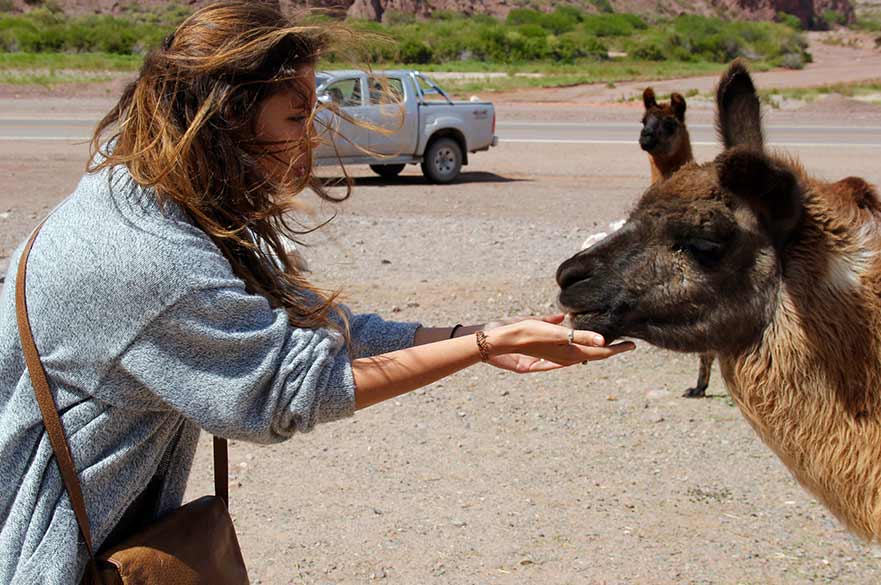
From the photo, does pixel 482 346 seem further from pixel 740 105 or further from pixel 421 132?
pixel 421 132

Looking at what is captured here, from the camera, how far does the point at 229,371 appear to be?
240 centimetres

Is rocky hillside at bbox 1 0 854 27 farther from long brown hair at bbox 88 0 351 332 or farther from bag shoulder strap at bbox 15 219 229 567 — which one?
bag shoulder strap at bbox 15 219 229 567

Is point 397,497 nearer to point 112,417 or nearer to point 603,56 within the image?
point 112,417

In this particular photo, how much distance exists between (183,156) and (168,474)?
82cm

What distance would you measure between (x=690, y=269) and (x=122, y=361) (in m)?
1.77

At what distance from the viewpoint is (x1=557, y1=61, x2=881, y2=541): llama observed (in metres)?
3.20

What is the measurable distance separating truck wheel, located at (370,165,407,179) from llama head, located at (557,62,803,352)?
14704 mm

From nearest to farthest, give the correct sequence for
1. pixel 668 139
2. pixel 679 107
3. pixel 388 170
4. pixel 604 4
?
1. pixel 668 139
2. pixel 679 107
3. pixel 388 170
4. pixel 604 4

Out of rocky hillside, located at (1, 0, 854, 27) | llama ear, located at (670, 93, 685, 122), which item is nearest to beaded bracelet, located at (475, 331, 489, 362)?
llama ear, located at (670, 93, 685, 122)

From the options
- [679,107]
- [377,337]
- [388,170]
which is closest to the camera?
[377,337]

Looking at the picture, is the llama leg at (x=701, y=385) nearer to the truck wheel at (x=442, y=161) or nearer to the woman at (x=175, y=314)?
the woman at (x=175, y=314)

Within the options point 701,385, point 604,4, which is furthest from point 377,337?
point 604,4

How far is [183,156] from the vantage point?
8.07ft

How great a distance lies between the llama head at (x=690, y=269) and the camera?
3275 millimetres
